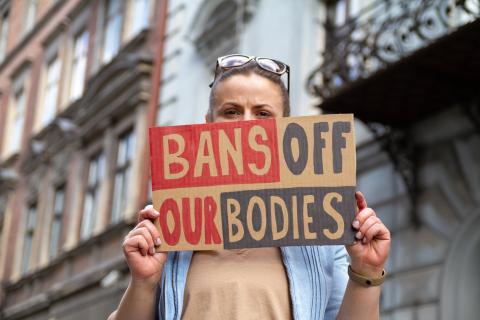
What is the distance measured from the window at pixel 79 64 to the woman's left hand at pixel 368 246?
700 inches

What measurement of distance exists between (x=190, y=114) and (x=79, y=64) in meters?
6.66

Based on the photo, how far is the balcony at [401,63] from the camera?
8.30 metres

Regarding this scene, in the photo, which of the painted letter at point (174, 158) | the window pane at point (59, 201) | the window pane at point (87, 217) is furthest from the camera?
the window pane at point (59, 201)

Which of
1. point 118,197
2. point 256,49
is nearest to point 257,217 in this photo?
point 256,49

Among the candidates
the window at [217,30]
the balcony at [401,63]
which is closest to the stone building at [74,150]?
the window at [217,30]

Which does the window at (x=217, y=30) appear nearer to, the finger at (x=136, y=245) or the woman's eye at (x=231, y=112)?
the woman's eye at (x=231, y=112)

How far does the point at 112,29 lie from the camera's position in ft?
61.9

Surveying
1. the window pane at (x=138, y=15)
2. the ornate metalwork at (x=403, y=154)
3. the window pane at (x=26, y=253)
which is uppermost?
the window pane at (x=138, y=15)

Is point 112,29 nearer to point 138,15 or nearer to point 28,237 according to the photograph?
point 138,15

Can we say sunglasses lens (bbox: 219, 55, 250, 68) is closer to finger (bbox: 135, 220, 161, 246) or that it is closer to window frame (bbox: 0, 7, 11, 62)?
finger (bbox: 135, 220, 161, 246)

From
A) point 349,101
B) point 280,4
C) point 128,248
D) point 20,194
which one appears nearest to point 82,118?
point 20,194

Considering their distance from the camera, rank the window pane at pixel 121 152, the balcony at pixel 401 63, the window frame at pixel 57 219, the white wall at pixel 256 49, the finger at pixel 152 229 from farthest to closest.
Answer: the window frame at pixel 57 219 → the window pane at pixel 121 152 → the white wall at pixel 256 49 → the balcony at pixel 401 63 → the finger at pixel 152 229

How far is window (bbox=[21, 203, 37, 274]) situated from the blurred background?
0.15ft

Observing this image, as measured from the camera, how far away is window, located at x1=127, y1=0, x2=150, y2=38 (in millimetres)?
17375
